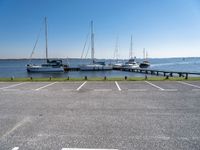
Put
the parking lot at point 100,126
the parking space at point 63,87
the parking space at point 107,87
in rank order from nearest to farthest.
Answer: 1. the parking lot at point 100,126
2. the parking space at point 107,87
3. the parking space at point 63,87

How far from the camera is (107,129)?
202 inches

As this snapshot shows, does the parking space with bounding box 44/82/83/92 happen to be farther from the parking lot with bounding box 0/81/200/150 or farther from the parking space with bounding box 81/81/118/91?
the parking lot with bounding box 0/81/200/150

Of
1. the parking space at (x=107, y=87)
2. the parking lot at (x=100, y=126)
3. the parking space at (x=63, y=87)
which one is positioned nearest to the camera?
the parking lot at (x=100, y=126)

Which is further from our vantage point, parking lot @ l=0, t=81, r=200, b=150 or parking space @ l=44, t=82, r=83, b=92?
parking space @ l=44, t=82, r=83, b=92

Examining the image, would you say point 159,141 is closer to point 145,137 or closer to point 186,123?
point 145,137

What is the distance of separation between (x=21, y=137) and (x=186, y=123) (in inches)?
188

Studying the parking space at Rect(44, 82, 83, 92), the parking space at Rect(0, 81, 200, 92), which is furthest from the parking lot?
the parking space at Rect(44, 82, 83, 92)

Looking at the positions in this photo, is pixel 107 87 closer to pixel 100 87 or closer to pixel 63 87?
pixel 100 87

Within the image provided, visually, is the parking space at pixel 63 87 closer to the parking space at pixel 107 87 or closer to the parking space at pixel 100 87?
the parking space at pixel 107 87

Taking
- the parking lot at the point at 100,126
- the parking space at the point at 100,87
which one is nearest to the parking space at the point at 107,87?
the parking space at the point at 100,87

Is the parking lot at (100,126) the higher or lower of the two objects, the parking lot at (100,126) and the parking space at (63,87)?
the higher

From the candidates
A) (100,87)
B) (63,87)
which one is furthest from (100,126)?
(63,87)

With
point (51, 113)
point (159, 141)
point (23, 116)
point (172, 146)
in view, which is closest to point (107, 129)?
point (159, 141)

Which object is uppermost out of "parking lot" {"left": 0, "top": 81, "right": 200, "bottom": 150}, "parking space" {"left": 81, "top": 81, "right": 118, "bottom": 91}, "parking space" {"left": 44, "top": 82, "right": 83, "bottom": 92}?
"parking lot" {"left": 0, "top": 81, "right": 200, "bottom": 150}
